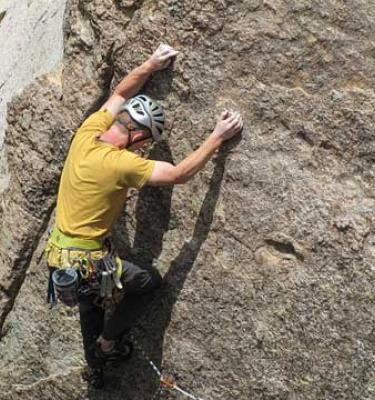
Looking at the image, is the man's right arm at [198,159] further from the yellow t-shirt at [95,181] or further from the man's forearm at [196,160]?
the yellow t-shirt at [95,181]

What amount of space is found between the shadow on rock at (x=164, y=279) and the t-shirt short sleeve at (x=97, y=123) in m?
0.86

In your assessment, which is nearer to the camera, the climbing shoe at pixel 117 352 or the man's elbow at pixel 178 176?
the man's elbow at pixel 178 176

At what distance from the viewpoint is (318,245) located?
674 cm

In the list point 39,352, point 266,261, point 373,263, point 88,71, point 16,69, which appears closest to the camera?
point 373,263

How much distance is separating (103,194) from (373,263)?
251 cm

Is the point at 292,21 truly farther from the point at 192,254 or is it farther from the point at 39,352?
the point at 39,352

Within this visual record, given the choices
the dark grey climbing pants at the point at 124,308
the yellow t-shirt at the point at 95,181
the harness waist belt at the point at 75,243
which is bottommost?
the dark grey climbing pants at the point at 124,308

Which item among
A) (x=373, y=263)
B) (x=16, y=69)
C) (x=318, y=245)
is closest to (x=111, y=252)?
(x=318, y=245)

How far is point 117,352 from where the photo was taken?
7.95m

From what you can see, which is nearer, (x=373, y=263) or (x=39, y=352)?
(x=373, y=263)

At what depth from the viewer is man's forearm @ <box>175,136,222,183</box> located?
671 cm

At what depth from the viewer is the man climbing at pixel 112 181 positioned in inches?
265

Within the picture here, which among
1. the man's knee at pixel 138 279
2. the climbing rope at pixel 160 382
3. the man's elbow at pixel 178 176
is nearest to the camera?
the man's elbow at pixel 178 176

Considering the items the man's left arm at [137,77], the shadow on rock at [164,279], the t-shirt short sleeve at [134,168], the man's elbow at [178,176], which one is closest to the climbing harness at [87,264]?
the shadow on rock at [164,279]
